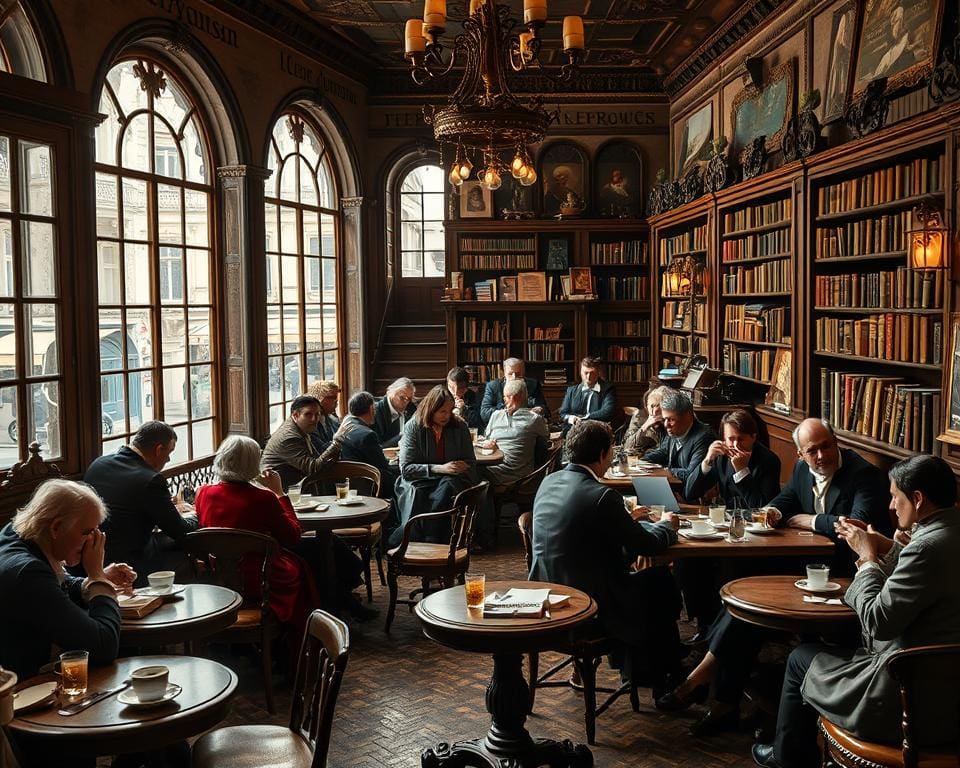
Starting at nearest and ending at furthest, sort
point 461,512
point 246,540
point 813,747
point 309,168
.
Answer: point 813,747
point 246,540
point 461,512
point 309,168

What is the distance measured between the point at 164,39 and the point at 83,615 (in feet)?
18.6

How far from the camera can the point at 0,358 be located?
5688 millimetres

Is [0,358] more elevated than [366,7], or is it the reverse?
[366,7]

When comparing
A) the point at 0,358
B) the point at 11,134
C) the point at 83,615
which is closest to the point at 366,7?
the point at 11,134

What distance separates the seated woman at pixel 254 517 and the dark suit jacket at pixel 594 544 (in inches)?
55.8

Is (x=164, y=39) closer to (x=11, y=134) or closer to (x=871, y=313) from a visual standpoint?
(x=11, y=134)

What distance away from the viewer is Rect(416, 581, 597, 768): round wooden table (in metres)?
3.48

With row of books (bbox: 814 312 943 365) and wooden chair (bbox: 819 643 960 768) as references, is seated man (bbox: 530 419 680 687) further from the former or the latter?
row of books (bbox: 814 312 943 365)

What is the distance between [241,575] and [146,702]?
2048mm

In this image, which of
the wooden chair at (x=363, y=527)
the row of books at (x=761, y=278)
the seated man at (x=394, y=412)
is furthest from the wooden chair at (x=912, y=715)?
the seated man at (x=394, y=412)

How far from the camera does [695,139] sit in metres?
10.8

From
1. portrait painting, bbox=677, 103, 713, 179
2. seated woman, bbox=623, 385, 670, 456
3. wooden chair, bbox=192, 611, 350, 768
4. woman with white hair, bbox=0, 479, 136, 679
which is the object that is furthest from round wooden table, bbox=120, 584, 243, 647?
portrait painting, bbox=677, 103, 713, 179

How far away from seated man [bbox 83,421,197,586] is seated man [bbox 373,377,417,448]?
360 centimetres

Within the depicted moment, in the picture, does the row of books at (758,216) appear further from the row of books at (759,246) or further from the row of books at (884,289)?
the row of books at (884,289)
